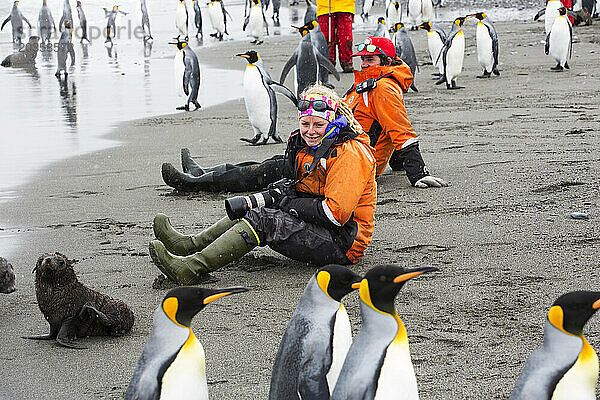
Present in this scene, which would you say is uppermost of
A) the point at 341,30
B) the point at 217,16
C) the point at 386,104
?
the point at 386,104

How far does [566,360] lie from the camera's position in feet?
6.75

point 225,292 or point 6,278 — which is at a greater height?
point 225,292

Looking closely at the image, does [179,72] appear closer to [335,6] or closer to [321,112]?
[335,6]

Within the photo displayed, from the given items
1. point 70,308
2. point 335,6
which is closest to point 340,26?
point 335,6

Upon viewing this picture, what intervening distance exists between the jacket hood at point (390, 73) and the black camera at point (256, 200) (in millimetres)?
1754

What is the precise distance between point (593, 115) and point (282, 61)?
313 inches

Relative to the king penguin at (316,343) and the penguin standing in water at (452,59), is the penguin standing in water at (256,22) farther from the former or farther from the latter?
the king penguin at (316,343)

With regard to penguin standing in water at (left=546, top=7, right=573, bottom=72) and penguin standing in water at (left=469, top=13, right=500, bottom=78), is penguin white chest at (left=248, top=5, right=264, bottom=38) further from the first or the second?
penguin standing in water at (left=546, top=7, right=573, bottom=72)

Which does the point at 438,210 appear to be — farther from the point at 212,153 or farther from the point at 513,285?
the point at 212,153

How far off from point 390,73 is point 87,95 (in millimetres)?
7111

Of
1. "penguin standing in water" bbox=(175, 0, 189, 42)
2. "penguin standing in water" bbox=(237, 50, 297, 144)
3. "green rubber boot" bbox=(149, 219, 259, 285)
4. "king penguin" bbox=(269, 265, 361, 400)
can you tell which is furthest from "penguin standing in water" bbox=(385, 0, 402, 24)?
"king penguin" bbox=(269, 265, 361, 400)

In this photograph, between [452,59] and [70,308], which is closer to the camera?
[70,308]

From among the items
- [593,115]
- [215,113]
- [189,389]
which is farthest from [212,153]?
[189,389]

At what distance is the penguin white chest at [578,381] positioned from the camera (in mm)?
2047
